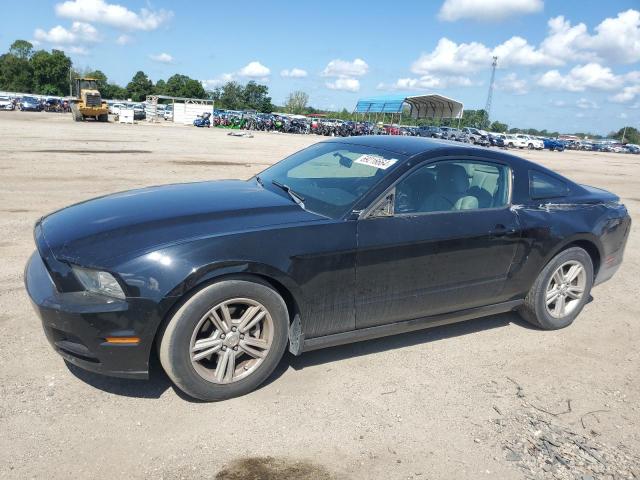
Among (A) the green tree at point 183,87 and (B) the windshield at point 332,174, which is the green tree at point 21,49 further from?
(B) the windshield at point 332,174

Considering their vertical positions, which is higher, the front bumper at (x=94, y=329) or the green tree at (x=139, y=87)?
the green tree at (x=139, y=87)

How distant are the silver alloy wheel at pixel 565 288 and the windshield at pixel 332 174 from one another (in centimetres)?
191

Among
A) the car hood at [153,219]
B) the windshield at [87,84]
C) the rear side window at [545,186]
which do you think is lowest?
the car hood at [153,219]

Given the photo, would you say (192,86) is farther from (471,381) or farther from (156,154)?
(471,381)

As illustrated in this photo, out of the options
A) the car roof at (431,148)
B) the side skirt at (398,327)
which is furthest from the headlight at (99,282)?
the car roof at (431,148)

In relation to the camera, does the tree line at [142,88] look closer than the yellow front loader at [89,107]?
No

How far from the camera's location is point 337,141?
4.57m

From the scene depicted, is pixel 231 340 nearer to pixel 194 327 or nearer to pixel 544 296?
pixel 194 327

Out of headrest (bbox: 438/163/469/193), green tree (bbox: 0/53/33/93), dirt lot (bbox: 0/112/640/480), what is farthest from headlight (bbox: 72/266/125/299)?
green tree (bbox: 0/53/33/93)

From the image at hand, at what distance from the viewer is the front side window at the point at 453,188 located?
3.62 metres

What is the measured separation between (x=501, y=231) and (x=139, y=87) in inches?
5080

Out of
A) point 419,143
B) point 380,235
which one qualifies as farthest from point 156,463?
point 419,143

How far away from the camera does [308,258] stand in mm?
3104

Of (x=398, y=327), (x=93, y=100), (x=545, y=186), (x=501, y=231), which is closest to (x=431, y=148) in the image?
(x=501, y=231)
